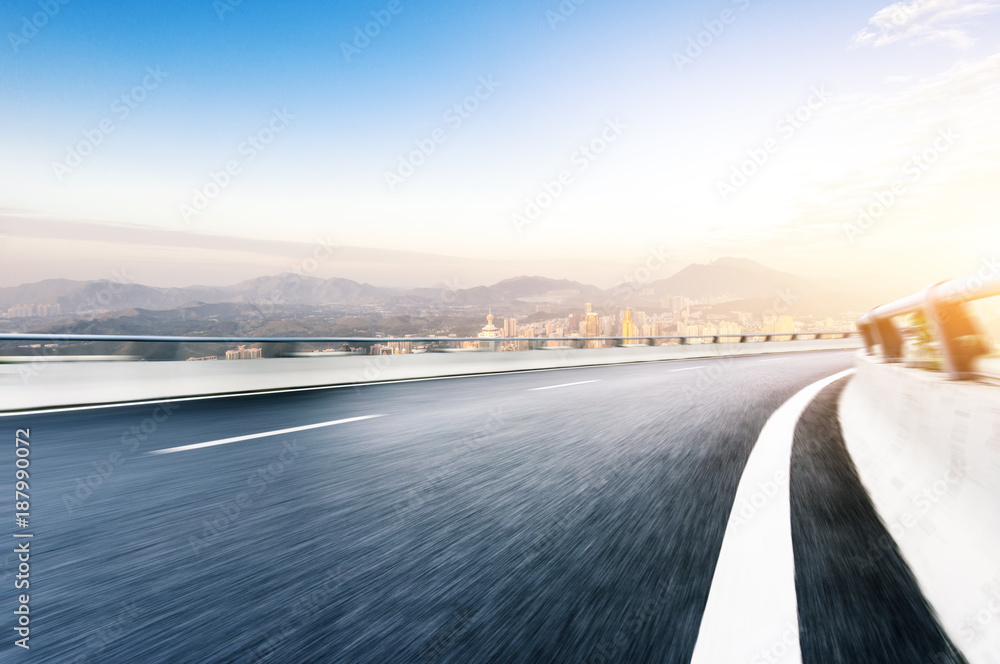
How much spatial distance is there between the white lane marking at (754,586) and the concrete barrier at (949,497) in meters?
0.54

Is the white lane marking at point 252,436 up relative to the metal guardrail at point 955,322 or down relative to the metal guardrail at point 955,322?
down

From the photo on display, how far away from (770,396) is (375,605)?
9.85 meters

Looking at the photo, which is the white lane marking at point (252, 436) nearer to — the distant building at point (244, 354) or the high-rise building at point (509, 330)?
the distant building at point (244, 354)

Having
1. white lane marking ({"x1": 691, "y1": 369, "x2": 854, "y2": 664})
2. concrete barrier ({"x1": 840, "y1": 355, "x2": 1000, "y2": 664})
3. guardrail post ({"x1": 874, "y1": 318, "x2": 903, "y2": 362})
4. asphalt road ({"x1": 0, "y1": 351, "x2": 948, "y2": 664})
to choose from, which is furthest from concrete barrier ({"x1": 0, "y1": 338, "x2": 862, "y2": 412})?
concrete barrier ({"x1": 840, "y1": 355, "x2": 1000, "y2": 664})

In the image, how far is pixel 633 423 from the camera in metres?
7.70

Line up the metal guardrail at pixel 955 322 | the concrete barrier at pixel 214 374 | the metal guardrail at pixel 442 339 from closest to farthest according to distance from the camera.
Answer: the metal guardrail at pixel 955 322 → the concrete barrier at pixel 214 374 → the metal guardrail at pixel 442 339

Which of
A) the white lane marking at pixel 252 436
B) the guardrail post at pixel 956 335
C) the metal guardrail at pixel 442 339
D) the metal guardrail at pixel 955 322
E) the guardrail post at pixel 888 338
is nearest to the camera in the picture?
the metal guardrail at pixel 955 322

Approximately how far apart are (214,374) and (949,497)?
11.9 m

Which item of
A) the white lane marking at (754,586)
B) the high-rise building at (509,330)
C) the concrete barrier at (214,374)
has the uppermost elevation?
the high-rise building at (509,330)

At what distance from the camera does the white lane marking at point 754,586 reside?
229cm

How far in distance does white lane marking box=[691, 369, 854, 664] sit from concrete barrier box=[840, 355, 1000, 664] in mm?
539

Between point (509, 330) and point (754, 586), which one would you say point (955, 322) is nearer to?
point (754, 586)

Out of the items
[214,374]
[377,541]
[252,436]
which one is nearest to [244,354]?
[214,374]

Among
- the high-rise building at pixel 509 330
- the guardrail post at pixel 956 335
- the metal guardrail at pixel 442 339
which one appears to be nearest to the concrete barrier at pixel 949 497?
the guardrail post at pixel 956 335
